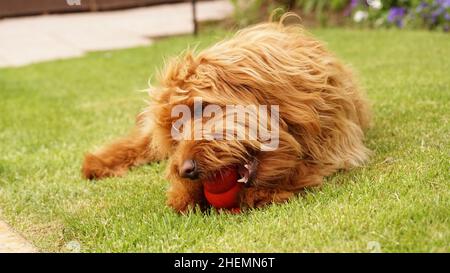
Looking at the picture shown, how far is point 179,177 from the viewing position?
373cm

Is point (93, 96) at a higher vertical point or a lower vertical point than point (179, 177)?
lower

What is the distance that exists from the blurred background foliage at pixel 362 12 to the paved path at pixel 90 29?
0.78 metres

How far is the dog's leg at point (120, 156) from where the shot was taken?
504cm

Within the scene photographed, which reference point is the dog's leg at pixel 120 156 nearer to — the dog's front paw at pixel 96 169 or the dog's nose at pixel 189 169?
the dog's front paw at pixel 96 169

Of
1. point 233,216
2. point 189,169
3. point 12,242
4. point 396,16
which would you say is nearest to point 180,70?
point 189,169

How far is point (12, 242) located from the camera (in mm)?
3777

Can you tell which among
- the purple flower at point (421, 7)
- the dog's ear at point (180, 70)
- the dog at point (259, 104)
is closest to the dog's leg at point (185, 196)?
the dog at point (259, 104)

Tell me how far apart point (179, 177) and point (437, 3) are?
7.71m

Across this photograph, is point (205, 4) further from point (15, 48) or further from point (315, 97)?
point (315, 97)

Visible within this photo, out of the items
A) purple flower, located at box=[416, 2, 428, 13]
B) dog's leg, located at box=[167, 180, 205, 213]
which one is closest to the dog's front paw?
dog's leg, located at box=[167, 180, 205, 213]

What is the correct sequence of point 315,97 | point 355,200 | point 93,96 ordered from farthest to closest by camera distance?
point 93,96, point 315,97, point 355,200

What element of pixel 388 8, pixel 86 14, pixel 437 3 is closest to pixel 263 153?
pixel 437 3

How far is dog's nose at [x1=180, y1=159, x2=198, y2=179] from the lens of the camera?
3514mm

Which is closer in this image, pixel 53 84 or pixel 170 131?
pixel 170 131
